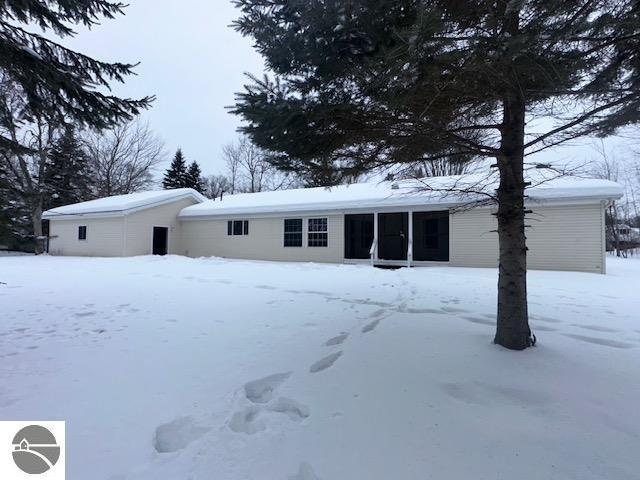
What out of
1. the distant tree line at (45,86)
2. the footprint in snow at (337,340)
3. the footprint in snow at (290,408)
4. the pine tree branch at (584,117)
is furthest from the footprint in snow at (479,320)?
the distant tree line at (45,86)

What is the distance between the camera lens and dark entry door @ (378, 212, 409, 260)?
1691 centimetres

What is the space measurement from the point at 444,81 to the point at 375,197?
11698mm

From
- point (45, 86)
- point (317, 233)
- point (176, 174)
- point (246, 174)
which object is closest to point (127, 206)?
point (317, 233)

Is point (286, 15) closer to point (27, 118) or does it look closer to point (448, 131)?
point (448, 131)

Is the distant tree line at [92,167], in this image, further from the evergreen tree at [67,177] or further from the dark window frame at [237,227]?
the dark window frame at [237,227]

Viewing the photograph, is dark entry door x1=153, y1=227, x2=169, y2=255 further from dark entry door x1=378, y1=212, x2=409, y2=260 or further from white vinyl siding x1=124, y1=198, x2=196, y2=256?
dark entry door x1=378, y1=212, x2=409, y2=260

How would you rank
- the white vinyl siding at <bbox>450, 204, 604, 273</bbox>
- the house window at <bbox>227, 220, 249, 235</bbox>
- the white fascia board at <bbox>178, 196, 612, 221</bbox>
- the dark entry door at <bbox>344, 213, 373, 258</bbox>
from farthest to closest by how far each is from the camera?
the house window at <bbox>227, 220, 249, 235</bbox>
the dark entry door at <bbox>344, 213, 373, 258</bbox>
the white fascia board at <bbox>178, 196, 612, 221</bbox>
the white vinyl siding at <bbox>450, 204, 604, 273</bbox>

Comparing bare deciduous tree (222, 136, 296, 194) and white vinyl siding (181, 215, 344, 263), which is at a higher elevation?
bare deciduous tree (222, 136, 296, 194)

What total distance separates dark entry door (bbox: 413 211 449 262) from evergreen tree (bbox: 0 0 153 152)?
1200 centimetres

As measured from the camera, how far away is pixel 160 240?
19.7m

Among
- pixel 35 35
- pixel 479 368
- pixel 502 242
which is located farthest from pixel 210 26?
pixel 479 368

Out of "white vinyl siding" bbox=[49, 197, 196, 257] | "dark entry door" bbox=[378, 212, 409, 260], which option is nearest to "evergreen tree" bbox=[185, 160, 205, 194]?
"white vinyl siding" bbox=[49, 197, 196, 257]

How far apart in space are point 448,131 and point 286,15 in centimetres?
196

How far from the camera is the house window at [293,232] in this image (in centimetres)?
1658
